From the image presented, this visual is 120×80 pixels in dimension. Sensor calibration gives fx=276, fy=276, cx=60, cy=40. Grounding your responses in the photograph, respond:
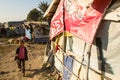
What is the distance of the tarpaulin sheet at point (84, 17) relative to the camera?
6.35 metres

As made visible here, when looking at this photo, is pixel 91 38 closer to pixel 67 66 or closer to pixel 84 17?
pixel 84 17

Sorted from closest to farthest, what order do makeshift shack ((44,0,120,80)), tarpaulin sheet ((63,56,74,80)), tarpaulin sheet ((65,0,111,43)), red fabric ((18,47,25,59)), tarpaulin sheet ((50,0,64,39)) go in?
makeshift shack ((44,0,120,80)), tarpaulin sheet ((65,0,111,43)), tarpaulin sheet ((63,56,74,80)), tarpaulin sheet ((50,0,64,39)), red fabric ((18,47,25,59))

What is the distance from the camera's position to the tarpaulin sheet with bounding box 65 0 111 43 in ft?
20.8

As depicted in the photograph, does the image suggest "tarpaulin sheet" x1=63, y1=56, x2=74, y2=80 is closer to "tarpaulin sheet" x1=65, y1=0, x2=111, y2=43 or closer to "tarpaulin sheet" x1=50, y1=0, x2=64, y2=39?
"tarpaulin sheet" x1=50, y1=0, x2=64, y2=39

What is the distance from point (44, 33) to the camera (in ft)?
82.1

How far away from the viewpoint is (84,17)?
281 inches

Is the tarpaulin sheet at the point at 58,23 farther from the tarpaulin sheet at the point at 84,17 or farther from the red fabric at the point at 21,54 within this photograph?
the red fabric at the point at 21,54

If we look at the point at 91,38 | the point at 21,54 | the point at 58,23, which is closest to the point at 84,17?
the point at 91,38

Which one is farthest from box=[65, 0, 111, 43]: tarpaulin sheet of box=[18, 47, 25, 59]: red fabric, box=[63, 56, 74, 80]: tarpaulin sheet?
box=[18, 47, 25, 59]: red fabric

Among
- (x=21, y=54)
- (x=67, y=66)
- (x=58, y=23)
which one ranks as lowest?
(x=67, y=66)

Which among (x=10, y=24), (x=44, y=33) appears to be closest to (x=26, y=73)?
(x=44, y=33)

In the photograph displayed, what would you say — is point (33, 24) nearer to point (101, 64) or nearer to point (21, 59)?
point (21, 59)

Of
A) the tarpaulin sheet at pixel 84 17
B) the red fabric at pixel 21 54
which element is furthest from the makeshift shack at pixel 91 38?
the red fabric at pixel 21 54

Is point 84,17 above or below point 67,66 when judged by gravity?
above
